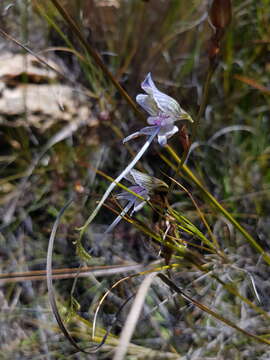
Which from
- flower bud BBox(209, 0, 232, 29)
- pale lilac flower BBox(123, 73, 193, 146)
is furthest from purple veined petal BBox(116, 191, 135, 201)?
flower bud BBox(209, 0, 232, 29)

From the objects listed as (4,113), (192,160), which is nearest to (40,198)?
(4,113)

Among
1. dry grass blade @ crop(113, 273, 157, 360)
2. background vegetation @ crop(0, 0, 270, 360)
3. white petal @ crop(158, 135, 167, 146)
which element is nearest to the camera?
dry grass blade @ crop(113, 273, 157, 360)

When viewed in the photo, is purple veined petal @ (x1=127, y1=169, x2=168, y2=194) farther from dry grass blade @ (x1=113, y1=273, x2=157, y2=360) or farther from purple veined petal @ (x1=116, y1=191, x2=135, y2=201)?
dry grass blade @ (x1=113, y1=273, x2=157, y2=360)

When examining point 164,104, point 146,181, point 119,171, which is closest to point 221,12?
point 164,104

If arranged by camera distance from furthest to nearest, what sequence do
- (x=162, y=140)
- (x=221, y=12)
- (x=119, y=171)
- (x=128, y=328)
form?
(x=119, y=171) < (x=162, y=140) < (x=221, y=12) < (x=128, y=328)

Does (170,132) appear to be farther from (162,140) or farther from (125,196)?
(125,196)

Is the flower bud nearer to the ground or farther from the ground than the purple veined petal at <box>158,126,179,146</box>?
farther from the ground
